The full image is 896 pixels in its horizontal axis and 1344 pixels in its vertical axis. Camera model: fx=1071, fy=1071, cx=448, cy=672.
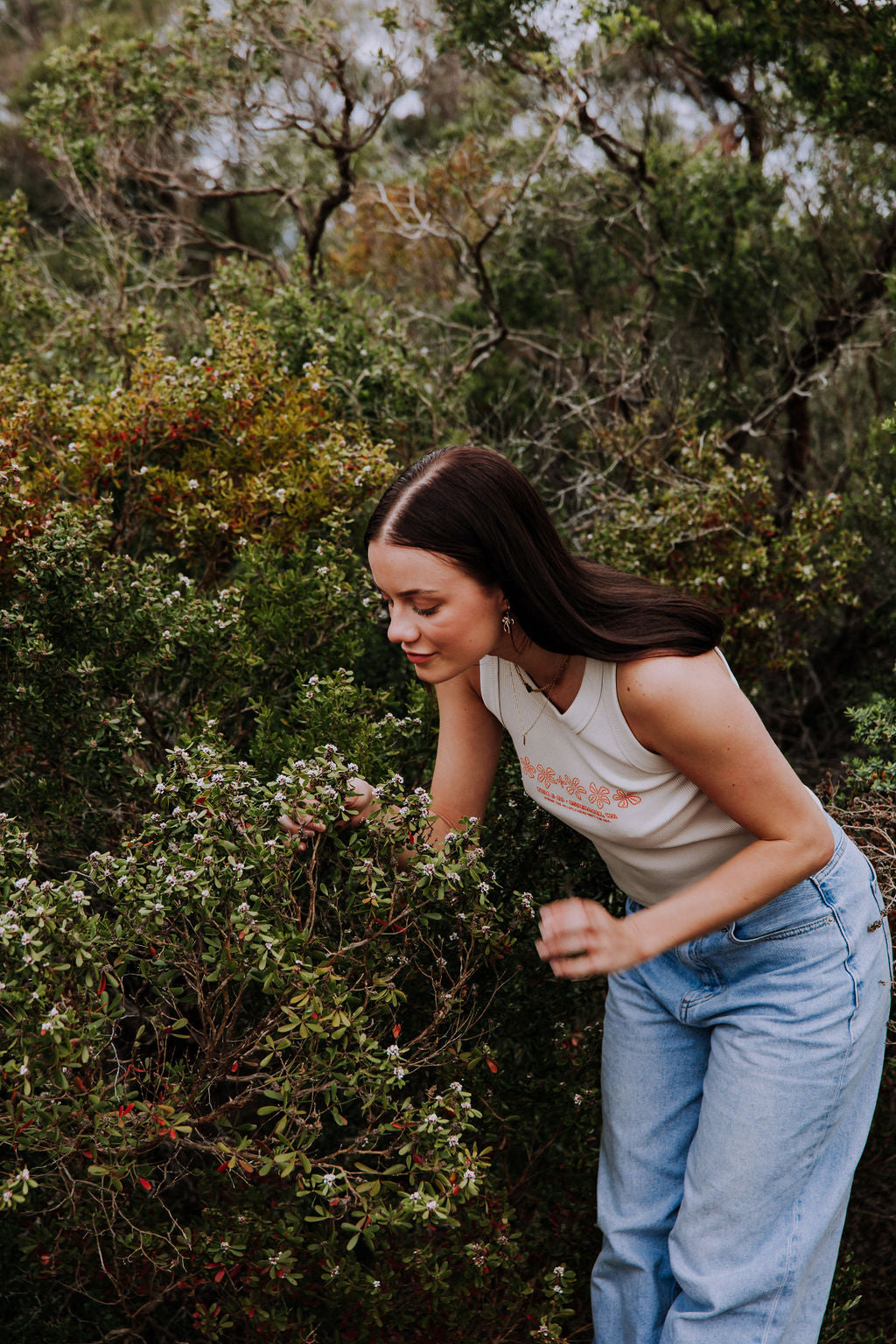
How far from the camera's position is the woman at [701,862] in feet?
6.44

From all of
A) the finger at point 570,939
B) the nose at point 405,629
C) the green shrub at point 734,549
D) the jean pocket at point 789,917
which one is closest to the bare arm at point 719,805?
the finger at point 570,939

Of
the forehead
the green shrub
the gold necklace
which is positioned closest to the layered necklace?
the gold necklace

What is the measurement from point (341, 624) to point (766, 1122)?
1.81 meters

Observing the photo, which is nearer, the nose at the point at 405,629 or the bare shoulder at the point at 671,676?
the bare shoulder at the point at 671,676

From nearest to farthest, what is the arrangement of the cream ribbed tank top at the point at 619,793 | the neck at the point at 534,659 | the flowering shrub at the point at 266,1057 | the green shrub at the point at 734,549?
the flowering shrub at the point at 266,1057
the cream ribbed tank top at the point at 619,793
the neck at the point at 534,659
the green shrub at the point at 734,549

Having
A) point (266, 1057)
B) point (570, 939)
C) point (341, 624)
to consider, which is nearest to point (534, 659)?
point (570, 939)

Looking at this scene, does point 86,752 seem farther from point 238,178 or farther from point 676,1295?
point 238,178

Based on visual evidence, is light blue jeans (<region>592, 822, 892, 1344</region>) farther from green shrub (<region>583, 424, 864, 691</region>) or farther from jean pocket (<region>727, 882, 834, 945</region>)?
green shrub (<region>583, 424, 864, 691</region>)

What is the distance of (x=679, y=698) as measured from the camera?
195cm

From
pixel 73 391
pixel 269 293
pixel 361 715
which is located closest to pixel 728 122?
pixel 269 293

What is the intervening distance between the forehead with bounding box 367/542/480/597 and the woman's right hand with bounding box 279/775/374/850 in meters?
0.45

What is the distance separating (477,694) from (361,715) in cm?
40

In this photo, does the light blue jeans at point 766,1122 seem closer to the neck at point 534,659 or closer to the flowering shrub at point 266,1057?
the flowering shrub at point 266,1057

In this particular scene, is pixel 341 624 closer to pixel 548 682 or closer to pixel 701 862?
pixel 548 682
